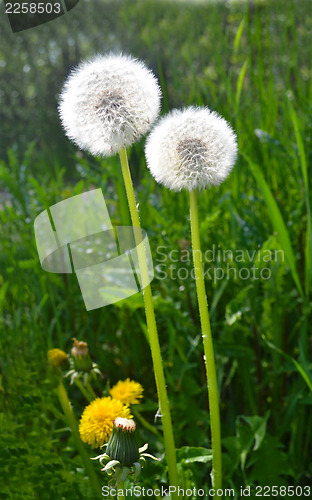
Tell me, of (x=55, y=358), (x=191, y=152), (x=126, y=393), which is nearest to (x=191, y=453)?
(x=126, y=393)

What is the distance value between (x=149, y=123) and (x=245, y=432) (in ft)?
1.80

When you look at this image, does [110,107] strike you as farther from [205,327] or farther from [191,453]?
[191,453]

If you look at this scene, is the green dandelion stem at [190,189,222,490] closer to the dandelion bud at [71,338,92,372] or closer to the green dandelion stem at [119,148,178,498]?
the green dandelion stem at [119,148,178,498]

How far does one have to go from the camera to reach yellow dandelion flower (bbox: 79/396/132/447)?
26.7 inches

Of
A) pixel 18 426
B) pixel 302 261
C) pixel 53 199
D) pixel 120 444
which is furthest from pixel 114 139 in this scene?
pixel 53 199

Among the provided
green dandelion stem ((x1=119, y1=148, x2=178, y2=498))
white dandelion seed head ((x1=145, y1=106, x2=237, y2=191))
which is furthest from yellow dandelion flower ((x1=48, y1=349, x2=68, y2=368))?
white dandelion seed head ((x1=145, y1=106, x2=237, y2=191))

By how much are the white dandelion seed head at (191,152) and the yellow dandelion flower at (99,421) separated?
0.30m

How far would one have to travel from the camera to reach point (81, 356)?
78cm

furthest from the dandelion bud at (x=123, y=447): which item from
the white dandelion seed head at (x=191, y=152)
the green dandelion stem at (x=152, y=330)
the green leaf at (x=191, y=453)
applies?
the white dandelion seed head at (x=191, y=152)

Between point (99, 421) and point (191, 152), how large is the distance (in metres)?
0.36

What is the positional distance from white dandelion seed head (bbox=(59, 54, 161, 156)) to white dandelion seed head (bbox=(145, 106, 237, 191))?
1.3 inches

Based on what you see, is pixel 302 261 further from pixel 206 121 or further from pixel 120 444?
pixel 120 444

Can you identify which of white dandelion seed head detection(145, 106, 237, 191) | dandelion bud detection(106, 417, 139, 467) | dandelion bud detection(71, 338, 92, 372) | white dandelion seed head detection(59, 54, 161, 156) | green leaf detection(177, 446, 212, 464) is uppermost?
white dandelion seed head detection(59, 54, 161, 156)

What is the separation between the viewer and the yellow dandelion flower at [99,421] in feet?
2.23
